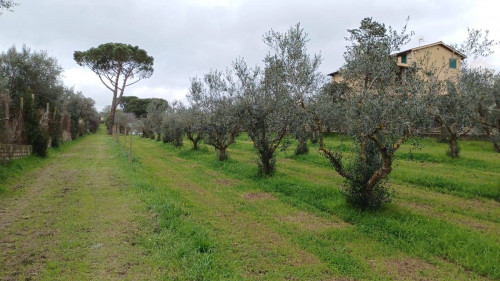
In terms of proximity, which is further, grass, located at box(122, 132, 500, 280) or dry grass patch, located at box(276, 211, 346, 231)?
dry grass patch, located at box(276, 211, 346, 231)

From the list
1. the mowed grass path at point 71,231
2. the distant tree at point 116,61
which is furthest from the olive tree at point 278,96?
the distant tree at point 116,61

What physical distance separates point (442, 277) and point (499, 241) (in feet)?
8.70

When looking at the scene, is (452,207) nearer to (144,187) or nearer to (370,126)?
(370,126)

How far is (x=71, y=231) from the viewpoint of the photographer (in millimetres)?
6016

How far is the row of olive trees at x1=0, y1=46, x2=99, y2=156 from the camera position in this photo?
14.0 m

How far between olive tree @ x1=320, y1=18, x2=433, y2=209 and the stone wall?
12225 mm

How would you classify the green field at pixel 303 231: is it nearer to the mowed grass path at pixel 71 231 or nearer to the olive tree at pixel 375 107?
the mowed grass path at pixel 71 231

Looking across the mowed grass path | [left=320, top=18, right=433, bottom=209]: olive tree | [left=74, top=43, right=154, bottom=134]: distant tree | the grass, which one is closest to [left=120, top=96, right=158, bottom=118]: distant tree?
[left=74, top=43, right=154, bottom=134]: distant tree

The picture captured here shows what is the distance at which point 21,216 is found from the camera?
6910 millimetres

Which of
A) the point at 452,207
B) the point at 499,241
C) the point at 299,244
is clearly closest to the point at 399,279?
the point at 299,244

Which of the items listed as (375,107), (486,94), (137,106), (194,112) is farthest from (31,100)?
(137,106)

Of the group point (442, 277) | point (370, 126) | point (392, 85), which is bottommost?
point (442, 277)

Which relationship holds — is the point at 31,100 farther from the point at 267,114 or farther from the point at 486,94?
the point at 486,94

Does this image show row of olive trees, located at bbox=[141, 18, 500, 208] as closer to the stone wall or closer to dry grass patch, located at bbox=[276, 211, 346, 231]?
dry grass patch, located at bbox=[276, 211, 346, 231]
